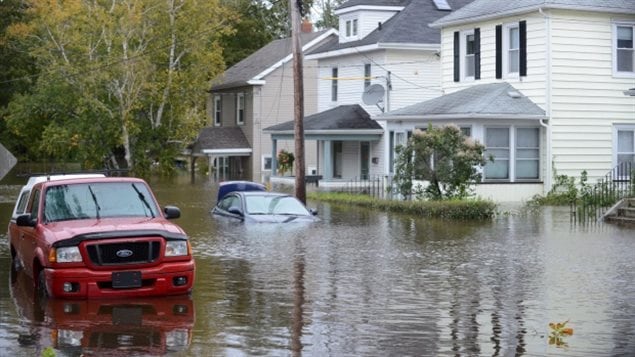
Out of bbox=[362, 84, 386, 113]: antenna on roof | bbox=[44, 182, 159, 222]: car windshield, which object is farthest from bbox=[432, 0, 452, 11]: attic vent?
bbox=[44, 182, 159, 222]: car windshield

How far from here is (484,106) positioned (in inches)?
1564

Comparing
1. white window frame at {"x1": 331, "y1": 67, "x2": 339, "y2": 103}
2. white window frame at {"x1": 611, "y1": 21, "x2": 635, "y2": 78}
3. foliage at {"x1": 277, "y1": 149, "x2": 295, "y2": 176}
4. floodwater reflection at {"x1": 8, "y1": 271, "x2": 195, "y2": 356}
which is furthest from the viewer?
foliage at {"x1": 277, "y1": 149, "x2": 295, "y2": 176}

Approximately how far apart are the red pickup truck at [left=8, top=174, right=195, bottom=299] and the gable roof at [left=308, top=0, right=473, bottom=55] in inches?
1454

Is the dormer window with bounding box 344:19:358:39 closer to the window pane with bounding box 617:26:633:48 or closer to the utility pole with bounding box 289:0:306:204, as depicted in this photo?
the window pane with bounding box 617:26:633:48

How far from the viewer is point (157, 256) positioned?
1572cm

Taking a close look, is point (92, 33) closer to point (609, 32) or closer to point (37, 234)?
point (609, 32)

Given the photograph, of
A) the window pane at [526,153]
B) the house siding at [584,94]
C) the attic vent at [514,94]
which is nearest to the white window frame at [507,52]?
the attic vent at [514,94]

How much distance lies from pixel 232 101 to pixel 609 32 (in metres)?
35.3

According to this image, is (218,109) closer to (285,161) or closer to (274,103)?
(274,103)

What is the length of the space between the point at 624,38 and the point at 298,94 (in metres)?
13.1

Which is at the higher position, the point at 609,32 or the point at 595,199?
the point at 609,32

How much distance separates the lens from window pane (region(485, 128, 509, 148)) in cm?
4044

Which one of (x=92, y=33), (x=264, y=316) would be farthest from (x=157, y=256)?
(x=92, y=33)

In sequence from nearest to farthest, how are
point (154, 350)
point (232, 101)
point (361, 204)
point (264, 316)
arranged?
1. point (154, 350)
2. point (264, 316)
3. point (361, 204)
4. point (232, 101)
